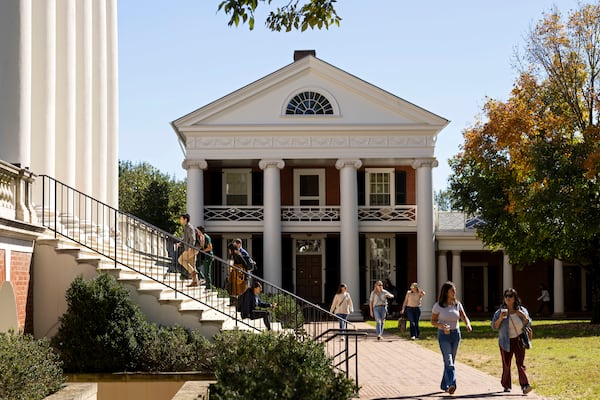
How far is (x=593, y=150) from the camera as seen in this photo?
26250 millimetres

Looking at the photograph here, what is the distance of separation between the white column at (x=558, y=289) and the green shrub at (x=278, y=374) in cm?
3014

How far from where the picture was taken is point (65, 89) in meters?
16.8

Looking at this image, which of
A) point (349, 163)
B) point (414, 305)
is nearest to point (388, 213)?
point (349, 163)

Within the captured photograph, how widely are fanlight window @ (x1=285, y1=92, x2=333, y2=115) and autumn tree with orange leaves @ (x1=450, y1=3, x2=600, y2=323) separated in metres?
7.43

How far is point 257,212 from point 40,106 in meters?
22.5

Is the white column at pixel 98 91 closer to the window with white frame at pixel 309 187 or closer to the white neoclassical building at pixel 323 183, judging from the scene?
the white neoclassical building at pixel 323 183

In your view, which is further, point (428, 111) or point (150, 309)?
point (428, 111)

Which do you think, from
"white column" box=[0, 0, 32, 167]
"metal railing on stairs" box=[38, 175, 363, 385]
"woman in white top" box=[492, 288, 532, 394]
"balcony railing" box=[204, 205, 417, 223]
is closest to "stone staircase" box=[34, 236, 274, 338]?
"metal railing on stairs" box=[38, 175, 363, 385]

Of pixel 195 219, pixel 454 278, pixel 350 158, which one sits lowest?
pixel 454 278

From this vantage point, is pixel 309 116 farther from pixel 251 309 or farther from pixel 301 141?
pixel 251 309

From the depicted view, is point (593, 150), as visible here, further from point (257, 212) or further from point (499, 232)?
point (257, 212)

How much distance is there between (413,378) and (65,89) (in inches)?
331

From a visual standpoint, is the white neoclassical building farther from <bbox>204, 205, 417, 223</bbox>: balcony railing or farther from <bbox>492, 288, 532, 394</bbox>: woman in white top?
<bbox>492, 288, 532, 394</bbox>: woman in white top

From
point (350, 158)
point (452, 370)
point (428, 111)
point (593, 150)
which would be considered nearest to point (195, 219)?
point (350, 158)
